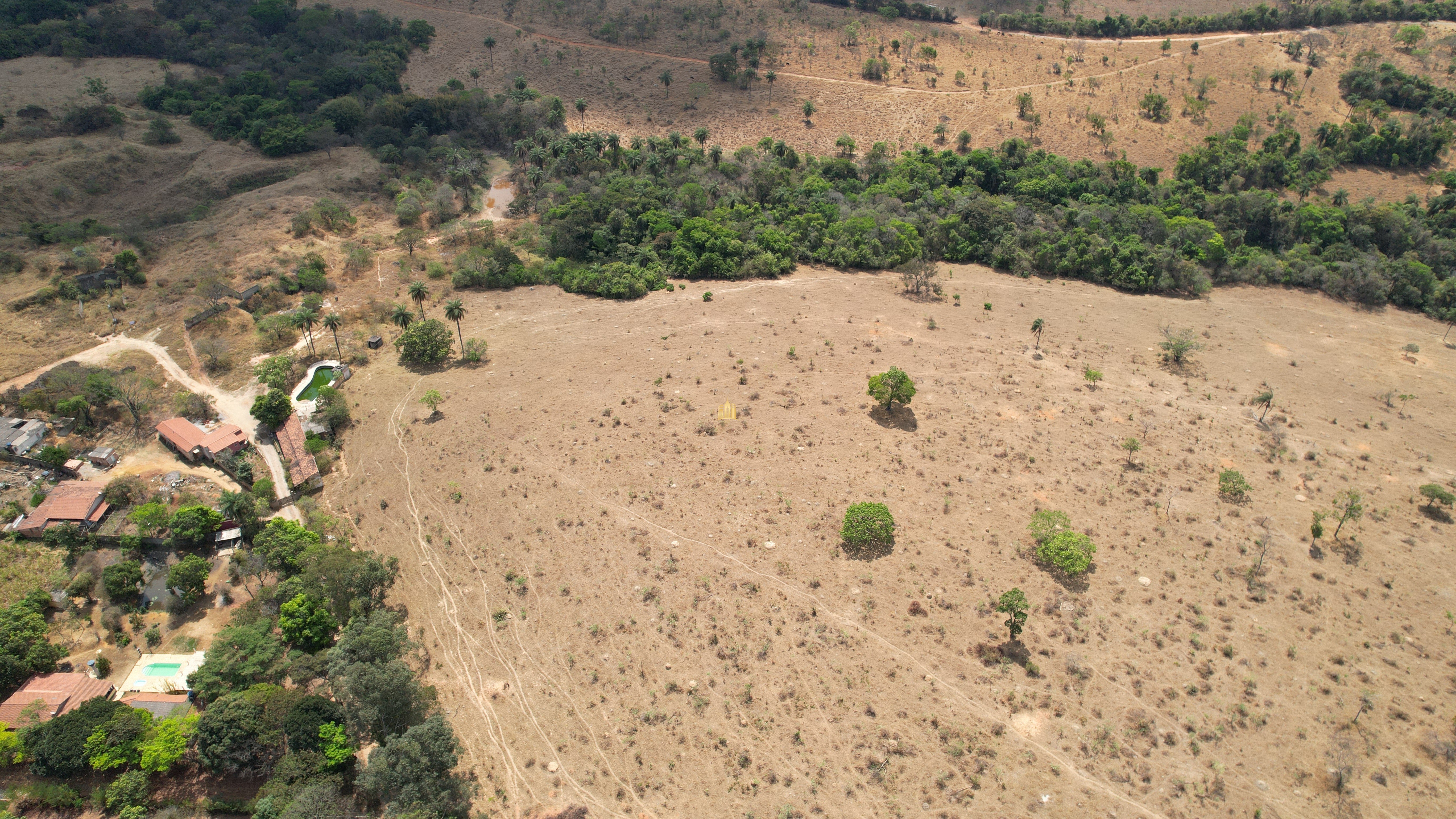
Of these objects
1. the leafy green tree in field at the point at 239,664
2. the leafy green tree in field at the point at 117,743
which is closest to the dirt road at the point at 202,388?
the leafy green tree in field at the point at 239,664

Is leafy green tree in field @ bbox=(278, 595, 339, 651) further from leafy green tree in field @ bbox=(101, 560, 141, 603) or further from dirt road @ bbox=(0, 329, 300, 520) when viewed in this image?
dirt road @ bbox=(0, 329, 300, 520)

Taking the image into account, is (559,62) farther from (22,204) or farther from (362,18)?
(22,204)

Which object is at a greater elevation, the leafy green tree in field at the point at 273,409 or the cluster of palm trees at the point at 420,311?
the cluster of palm trees at the point at 420,311

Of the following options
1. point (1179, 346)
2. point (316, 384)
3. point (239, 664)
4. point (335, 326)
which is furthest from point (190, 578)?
point (1179, 346)

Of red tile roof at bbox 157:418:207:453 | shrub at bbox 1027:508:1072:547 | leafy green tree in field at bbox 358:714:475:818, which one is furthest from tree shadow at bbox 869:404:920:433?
red tile roof at bbox 157:418:207:453

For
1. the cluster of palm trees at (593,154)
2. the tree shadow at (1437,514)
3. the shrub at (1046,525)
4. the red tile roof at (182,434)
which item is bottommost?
the tree shadow at (1437,514)

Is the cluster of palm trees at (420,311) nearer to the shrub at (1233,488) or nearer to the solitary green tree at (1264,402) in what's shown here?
the shrub at (1233,488)

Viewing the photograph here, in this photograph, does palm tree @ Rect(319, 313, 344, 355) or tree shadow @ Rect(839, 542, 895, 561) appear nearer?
tree shadow @ Rect(839, 542, 895, 561)

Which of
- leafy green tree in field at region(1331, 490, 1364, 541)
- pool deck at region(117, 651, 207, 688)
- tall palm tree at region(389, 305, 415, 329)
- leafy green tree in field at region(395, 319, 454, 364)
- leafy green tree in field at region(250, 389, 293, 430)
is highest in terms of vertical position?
tall palm tree at region(389, 305, 415, 329)
